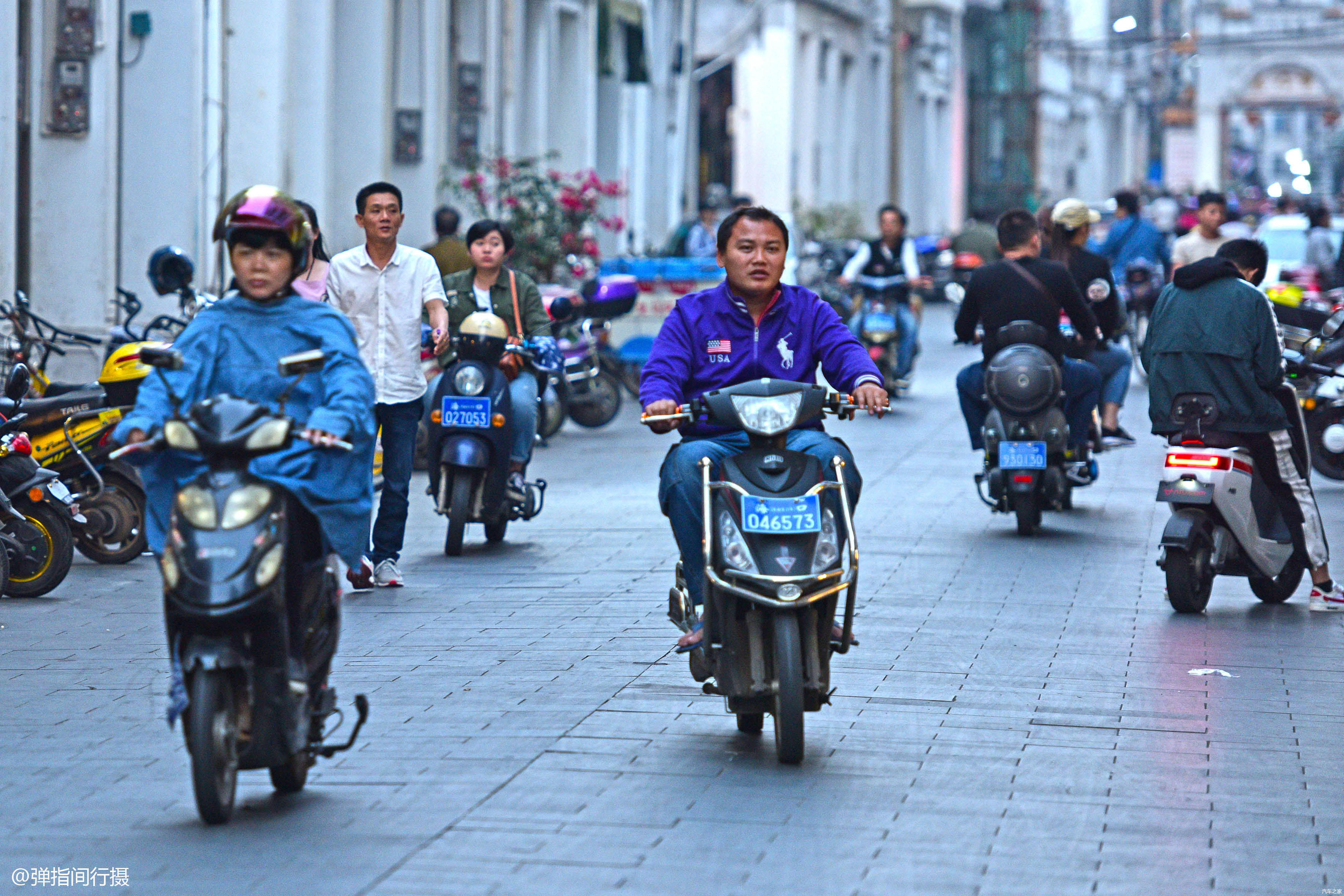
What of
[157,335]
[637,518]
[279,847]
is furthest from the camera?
[157,335]

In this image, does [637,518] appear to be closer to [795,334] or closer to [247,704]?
[795,334]

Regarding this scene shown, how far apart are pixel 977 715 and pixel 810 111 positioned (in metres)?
41.2

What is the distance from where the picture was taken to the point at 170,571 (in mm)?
5266

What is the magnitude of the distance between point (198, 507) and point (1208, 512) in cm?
525

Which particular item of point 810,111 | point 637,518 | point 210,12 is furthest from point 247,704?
point 810,111

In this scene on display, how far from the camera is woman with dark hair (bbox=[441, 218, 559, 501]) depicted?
1109 centimetres

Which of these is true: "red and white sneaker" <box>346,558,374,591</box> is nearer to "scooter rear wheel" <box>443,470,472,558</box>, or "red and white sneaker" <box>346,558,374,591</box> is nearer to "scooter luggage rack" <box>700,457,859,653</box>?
"scooter rear wheel" <box>443,470,472,558</box>

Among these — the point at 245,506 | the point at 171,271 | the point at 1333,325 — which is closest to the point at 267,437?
the point at 245,506

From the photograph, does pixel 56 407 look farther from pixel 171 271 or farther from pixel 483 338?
pixel 171 271

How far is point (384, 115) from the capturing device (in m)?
22.8

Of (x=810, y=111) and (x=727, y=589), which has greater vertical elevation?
(x=810, y=111)

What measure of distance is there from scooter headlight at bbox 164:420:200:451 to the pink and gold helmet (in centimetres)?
59

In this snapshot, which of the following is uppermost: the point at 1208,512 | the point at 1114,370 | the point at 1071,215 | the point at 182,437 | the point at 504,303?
the point at 1071,215

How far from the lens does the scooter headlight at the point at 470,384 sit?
1076 centimetres
